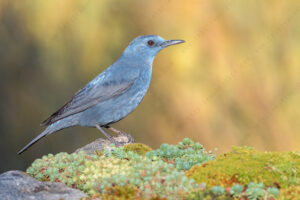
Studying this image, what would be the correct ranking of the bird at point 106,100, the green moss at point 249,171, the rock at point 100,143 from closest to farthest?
the green moss at point 249,171, the rock at point 100,143, the bird at point 106,100

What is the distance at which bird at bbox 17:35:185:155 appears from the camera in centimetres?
623

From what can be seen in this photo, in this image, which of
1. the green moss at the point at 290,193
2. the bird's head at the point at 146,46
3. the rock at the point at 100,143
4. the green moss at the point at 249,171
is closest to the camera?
the green moss at the point at 290,193

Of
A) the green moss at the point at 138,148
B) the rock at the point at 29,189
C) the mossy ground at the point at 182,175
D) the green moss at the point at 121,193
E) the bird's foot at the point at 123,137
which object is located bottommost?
the rock at the point at 29,189

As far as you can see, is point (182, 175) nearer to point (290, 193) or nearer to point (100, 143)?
point (290, 193)

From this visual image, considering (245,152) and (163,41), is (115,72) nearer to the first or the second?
(163,41)

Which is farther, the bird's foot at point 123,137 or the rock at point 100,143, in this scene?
the bird's foot at point 123,137

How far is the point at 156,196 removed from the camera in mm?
3367

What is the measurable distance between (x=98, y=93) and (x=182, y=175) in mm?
3048

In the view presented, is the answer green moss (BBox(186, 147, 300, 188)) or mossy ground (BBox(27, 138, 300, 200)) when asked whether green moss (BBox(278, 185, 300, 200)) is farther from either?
green moss (BBox(186, 147, 300, 188))

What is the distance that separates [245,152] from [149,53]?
266 cm

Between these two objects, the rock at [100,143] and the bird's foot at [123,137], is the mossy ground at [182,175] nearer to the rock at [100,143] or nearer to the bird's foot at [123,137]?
the rock at [100,143]

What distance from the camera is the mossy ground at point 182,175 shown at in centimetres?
346

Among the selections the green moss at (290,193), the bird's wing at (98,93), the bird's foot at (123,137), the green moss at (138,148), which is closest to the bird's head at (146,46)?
the bird's wing at (98,93)

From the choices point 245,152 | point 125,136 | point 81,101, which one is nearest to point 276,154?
point 245,152
